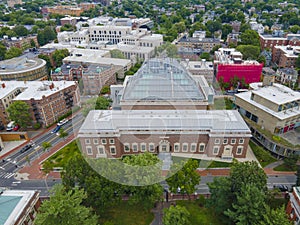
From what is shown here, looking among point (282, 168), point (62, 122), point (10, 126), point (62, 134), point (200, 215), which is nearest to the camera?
point (200, 215)

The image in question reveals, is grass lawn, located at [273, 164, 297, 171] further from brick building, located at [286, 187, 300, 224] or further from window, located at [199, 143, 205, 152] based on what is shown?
window, located at [199, 143, 205, 152]

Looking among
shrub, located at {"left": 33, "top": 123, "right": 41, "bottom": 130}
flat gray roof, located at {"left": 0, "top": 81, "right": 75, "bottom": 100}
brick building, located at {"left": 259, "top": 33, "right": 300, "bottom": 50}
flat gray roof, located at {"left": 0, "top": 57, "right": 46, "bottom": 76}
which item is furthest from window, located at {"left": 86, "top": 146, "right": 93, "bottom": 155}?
brick building, located at {"left": 259, "top": 33, "right": 300, "bottom": 50}

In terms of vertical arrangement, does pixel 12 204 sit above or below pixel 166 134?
above

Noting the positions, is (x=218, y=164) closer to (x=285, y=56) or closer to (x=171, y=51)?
(x=171, y=51)

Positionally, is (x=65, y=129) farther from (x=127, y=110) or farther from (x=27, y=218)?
(x=27, y=218)

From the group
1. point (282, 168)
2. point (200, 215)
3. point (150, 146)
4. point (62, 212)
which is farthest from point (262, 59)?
point (62, 212)

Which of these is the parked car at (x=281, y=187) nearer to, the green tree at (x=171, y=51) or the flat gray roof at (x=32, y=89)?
the flat gray roof at (x=32, y=89)
